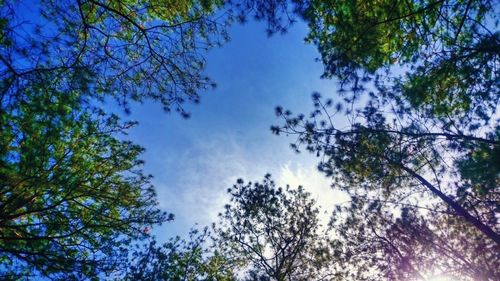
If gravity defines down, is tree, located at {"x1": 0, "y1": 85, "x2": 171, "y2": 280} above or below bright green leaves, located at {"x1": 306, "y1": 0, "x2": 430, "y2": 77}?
below

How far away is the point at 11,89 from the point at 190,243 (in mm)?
15401

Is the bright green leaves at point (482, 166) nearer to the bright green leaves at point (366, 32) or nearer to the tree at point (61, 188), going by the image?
the bright green leaves at point (366, 32)

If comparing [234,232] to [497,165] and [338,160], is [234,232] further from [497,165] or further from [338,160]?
[497,165]

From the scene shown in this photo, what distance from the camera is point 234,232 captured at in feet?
44.5

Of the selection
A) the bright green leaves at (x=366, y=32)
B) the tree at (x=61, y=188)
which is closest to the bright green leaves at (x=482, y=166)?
the bright green leaves at (x=366, y=32)

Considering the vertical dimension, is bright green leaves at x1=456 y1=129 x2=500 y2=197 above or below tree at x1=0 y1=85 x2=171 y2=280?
above

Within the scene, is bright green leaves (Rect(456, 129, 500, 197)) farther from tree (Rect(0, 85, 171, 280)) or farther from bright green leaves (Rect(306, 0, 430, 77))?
tree (Rect(0, 85, 171, 280))

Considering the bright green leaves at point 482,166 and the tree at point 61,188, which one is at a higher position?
the bright green leaves at point 482,166

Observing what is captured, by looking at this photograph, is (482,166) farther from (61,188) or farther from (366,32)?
(61,188)

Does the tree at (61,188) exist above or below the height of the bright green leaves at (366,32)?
below

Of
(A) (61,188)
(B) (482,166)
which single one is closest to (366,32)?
(B) (482,166)

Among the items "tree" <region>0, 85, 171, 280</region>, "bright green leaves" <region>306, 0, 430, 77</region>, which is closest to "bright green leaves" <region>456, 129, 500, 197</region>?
"bright green leaves" <region>306, 0, 430, 77</region>

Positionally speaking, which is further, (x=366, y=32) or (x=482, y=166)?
(x=482, y=166)

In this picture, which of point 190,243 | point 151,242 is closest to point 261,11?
point 151,242
